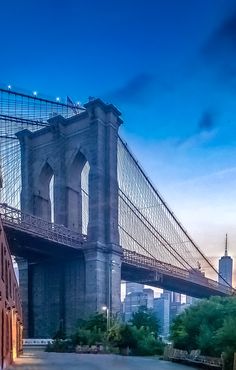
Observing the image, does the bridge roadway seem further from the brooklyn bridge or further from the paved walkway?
the paved walkway

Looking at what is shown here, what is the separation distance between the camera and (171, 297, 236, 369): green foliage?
80.3ft

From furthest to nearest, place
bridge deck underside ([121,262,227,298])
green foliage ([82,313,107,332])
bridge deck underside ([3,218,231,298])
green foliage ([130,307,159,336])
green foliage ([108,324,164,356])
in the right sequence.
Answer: bridge deck underside ([121,262,227,298])
green foliage ([130,307,159,336])
bridge deck underside ([3,218,231,298])
green foliage ([82,313,107,332])
green foliage ([108,324,164,356])

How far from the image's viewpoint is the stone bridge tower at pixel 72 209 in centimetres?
5400

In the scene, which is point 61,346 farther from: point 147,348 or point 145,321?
point 145,321

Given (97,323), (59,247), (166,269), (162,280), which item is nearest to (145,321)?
(166,269)

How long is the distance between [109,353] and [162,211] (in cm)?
3986

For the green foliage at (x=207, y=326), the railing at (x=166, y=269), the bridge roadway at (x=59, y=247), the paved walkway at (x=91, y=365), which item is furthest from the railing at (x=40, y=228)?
the green foliage at (x=207, y=326)

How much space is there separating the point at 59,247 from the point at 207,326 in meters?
28.0

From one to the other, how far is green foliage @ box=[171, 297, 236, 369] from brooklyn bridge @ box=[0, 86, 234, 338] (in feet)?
70.2

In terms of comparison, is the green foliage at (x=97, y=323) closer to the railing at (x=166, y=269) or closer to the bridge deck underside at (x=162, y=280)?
the railing at (x=166, y=269)

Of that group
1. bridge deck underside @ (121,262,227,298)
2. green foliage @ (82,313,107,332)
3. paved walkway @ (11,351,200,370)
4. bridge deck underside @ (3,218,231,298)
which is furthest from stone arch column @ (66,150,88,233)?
paved walkway @ (11,351,200,370)

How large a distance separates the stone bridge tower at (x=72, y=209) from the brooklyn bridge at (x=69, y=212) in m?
0.11

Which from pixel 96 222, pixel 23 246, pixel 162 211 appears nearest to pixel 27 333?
pixel 23 246

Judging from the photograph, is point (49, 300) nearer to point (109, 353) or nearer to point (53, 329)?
point (53, 329)
